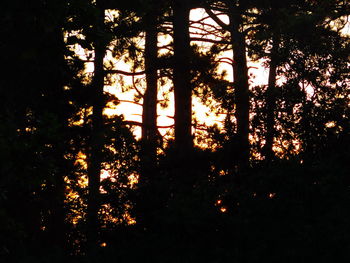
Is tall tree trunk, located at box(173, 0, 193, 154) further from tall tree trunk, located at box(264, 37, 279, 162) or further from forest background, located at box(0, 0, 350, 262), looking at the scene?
tall tree trunk, located at box(264, 37, 279, 162)

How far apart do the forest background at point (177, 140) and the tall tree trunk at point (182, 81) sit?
0.14ft

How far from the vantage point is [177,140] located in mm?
18219

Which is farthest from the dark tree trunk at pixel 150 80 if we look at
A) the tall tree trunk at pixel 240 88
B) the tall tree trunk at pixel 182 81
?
the tall tree trunk at pixel 240 88

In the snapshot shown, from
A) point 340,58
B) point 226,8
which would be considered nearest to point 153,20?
point 226,8

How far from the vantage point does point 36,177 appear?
27.9ft

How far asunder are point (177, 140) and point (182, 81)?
1.81 meters

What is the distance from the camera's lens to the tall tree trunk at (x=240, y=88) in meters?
14.8

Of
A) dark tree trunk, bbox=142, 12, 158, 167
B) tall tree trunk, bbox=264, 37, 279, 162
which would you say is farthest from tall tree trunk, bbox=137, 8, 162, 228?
tall tree trunk, bbox=264, 37, 279, 162

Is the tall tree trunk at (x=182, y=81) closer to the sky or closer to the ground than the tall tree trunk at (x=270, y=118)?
closer to the sky

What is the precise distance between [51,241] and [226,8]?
33.1 feet

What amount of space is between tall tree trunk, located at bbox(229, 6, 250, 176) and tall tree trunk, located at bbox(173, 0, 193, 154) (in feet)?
5.62

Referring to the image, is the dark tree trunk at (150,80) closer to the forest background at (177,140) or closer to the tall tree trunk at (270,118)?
the forest background at (177,140)

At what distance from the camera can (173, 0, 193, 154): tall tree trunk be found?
721 inches

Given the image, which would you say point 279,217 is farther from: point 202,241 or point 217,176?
point 217,176
